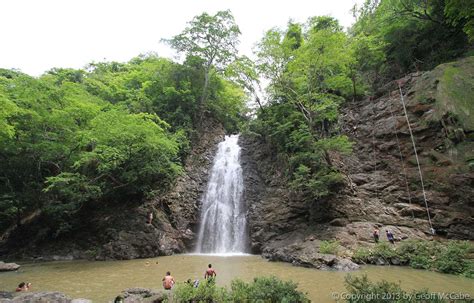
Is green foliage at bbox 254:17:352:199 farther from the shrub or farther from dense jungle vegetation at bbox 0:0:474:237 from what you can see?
the shrub

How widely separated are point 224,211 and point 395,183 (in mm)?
11581

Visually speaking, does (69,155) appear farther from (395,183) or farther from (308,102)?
(395,183)

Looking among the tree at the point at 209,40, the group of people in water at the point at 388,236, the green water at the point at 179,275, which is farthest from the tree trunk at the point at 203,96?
the group of people in water at the point at 388,236

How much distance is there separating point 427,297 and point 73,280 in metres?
12.5

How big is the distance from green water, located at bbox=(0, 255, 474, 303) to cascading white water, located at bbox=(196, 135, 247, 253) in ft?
10.5

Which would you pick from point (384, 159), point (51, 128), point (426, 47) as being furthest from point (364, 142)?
point (51, 128)

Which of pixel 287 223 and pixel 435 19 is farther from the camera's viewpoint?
pixel 435 19

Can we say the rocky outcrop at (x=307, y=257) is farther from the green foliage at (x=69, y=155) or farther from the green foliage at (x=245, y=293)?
the green foliage at (x=69, y=155)

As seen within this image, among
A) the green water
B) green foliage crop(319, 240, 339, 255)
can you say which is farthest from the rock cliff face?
the green water

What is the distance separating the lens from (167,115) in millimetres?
27875

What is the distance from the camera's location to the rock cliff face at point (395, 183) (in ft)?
49.0

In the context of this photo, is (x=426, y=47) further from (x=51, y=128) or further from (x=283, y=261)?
(x=51, y=128)

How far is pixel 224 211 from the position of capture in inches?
848

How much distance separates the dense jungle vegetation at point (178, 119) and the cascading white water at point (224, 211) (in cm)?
337
